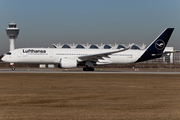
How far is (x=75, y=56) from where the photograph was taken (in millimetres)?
39188

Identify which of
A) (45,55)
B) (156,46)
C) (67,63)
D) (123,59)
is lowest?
(67,63)

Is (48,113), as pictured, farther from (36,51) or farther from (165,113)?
(36,51)

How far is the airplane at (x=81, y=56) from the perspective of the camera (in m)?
37.4

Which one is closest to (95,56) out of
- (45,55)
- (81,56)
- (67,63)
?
(81,56)

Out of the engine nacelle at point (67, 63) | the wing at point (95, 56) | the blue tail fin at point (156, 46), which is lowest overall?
the engine nacelle at point (67, 63)

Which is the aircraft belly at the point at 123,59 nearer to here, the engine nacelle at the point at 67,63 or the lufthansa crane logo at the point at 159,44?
the lufthansa crane logo at the point at 159,44

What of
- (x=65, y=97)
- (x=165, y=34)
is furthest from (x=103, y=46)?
(x=65, y=97)

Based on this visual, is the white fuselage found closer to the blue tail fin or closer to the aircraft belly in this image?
the aircraft belly

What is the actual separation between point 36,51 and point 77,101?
26659 millimetres

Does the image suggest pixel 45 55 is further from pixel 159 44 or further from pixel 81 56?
pixel 159 44

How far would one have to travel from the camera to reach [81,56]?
125ft

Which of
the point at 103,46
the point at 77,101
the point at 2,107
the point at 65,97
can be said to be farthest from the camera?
the point at 103,46

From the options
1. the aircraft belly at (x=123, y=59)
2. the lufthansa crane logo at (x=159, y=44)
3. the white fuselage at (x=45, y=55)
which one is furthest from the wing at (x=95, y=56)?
the lufthansa crane logo at (x=159, y=44)

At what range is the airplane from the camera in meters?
37.4
